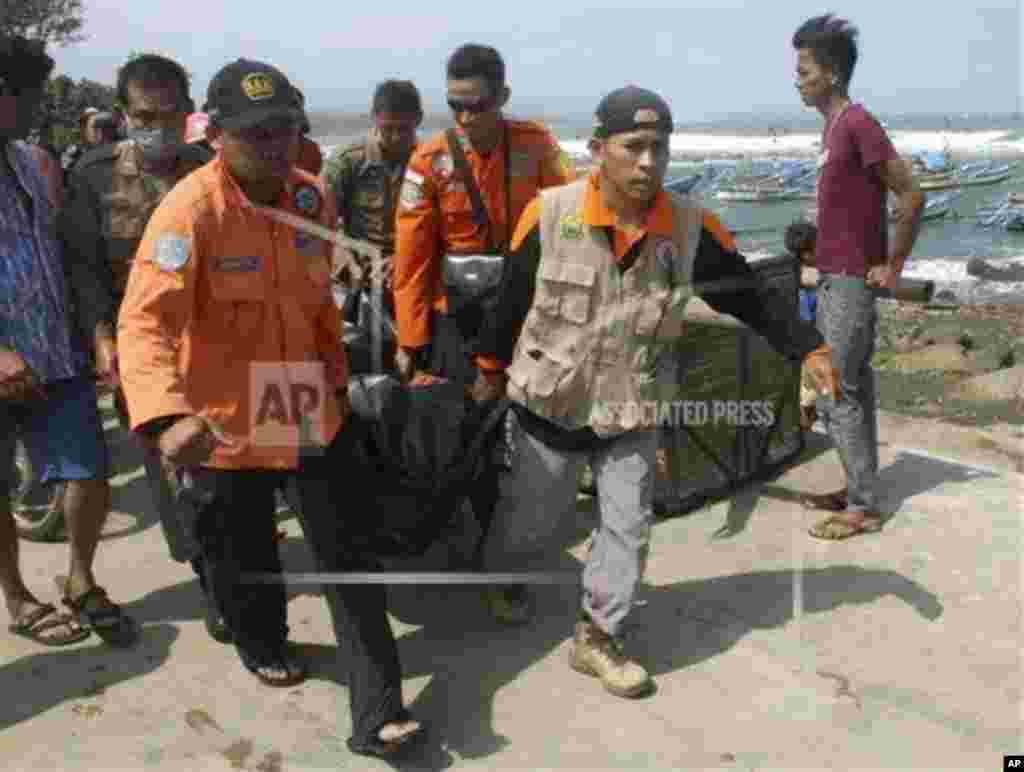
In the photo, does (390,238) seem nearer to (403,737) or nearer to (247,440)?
(247,440)

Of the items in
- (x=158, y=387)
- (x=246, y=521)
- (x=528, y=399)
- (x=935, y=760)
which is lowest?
(x=935, y=760)

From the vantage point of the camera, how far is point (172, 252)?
2715 millimetres

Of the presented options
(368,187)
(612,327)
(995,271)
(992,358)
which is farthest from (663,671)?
(995,271)

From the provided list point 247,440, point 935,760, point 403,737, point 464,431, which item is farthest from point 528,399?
point 935,760

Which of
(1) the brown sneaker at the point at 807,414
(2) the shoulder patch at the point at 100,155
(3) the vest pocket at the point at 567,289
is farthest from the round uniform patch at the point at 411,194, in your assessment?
(1) the brown sneaker at the point at 807,414

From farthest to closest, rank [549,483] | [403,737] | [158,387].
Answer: [549,483], [403,737], [158,387]

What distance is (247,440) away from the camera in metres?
2.99

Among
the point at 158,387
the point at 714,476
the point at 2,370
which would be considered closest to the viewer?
the point at 158,387

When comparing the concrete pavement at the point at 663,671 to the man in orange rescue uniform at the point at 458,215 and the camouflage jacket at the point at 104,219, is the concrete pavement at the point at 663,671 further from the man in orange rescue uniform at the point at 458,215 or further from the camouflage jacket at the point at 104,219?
the camouflage jacket at the point at 104,219

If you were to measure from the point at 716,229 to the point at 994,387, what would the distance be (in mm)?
6470

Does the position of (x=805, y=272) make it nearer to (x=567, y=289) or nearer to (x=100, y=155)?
(x=567, y=289)

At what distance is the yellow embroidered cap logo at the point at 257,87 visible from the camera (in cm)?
274

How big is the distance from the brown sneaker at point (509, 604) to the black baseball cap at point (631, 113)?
1.60m

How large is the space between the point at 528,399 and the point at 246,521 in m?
0.95
